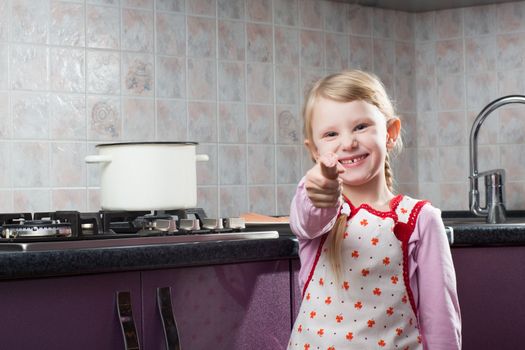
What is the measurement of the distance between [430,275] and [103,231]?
2.16ft

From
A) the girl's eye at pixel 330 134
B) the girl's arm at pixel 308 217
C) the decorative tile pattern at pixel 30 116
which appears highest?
the decorative tile pattern at pixel 30 116

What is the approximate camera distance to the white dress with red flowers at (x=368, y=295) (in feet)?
4.06

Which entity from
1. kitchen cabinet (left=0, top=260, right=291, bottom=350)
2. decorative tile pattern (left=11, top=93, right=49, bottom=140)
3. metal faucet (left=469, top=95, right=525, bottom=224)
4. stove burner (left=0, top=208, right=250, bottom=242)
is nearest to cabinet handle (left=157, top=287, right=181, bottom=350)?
kitchen cabinet (left=0, top=260, right=291, bottom=350)

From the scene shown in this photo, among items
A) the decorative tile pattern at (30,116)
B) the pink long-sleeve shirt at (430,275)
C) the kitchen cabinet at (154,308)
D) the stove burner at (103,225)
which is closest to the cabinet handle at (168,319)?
the kitchen cabinet at (154,308)

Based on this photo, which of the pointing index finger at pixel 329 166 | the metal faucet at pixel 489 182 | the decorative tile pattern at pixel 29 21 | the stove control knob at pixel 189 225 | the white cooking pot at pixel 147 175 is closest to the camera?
Result: the pointing index finger at pixel 329 166

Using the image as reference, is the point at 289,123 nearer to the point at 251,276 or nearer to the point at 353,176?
the point at 251,276

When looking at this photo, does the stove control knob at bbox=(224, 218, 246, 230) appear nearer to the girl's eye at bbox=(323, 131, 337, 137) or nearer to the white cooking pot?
the white cooking pot

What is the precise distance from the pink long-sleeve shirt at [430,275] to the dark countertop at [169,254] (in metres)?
0.19

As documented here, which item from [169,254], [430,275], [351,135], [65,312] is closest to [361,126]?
[351,135]

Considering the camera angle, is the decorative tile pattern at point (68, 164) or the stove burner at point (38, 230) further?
the decorative tile pattern at point (68, 164)

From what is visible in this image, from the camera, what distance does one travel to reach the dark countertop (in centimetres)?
121

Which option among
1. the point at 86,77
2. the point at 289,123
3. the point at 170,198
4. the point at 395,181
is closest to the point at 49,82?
the point at 86,77

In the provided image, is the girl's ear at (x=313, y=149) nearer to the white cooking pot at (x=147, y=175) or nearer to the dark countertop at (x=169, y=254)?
the dark countertop at (x=169, y=254)

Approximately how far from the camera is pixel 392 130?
133 cm
